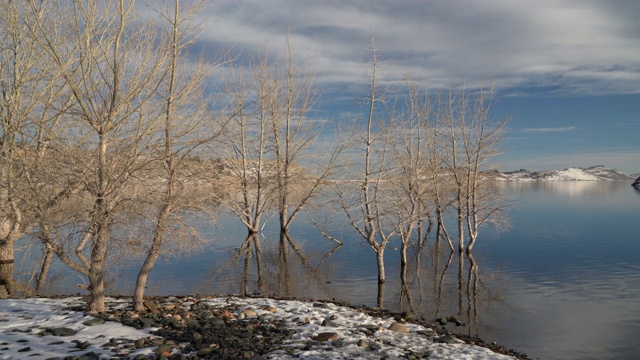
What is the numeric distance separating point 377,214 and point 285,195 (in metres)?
16.9

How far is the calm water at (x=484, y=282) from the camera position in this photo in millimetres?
14427

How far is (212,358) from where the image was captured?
9.28 m

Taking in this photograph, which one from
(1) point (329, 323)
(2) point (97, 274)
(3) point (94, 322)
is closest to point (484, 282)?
(1) point (329, 323)

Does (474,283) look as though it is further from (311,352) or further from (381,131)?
(311,352)

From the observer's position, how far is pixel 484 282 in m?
21.6

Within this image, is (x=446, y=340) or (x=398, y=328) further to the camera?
(x=398, y=328)

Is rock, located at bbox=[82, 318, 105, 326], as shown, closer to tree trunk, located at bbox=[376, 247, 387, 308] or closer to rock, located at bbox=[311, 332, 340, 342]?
rock, located at bbox=[311, 332, 340, 342]

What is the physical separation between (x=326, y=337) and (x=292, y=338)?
0.79 meters

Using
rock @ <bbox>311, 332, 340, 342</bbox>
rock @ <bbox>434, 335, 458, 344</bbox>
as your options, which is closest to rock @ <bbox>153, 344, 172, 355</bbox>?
rock @ <bbox>311, 332, 340, 342</bbox>

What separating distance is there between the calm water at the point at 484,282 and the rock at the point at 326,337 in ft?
16.6

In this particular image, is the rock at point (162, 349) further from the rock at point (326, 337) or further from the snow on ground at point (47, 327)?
the rock at point (326, 337)

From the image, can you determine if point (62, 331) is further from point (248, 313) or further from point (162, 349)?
point (248, 313)

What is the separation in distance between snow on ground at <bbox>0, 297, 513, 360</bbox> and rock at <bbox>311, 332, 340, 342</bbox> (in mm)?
163

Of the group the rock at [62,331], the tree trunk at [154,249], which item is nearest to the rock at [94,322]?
the rock at [62,331]
